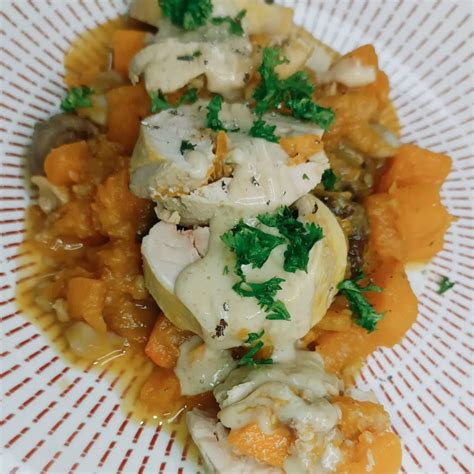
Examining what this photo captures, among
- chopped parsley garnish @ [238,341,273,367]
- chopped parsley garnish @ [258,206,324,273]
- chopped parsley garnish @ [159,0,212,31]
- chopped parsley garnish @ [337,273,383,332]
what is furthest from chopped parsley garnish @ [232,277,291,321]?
chopped parsley garnish @ [159,0,212,31]

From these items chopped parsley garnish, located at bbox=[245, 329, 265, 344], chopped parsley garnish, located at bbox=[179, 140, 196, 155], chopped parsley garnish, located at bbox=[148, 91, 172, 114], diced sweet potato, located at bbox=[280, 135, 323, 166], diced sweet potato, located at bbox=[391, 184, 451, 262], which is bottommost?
chopped parsley garnish, located at bbox=[245, 329, 265, 344]

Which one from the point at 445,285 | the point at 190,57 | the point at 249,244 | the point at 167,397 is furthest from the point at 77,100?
the point at 445,285

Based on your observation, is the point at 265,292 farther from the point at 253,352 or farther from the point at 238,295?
the point at 253,352

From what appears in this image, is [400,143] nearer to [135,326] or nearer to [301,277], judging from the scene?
[301,277]

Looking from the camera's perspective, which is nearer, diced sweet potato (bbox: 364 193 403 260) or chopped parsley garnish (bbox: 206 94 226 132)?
chopped parsley garnish (bbox: 206 94 226 132)

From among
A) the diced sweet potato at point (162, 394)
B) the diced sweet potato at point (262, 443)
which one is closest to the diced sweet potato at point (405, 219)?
the diced sweet potato at point (262, 443)

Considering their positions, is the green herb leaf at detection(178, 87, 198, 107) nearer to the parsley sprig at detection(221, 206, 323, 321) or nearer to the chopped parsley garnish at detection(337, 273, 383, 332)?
the parsley sprig at detection(221, 206, 323, 321)

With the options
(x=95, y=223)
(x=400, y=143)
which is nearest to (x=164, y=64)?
(x=95, y=223)
